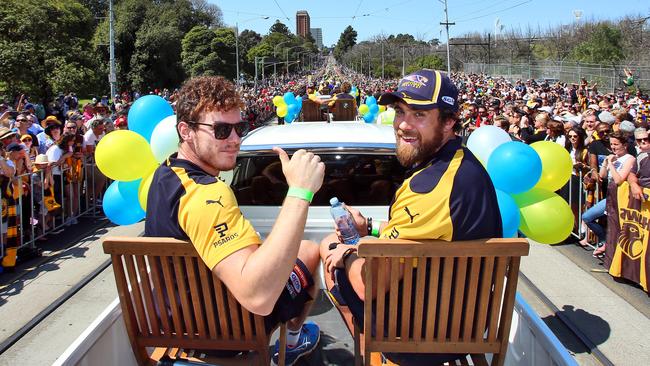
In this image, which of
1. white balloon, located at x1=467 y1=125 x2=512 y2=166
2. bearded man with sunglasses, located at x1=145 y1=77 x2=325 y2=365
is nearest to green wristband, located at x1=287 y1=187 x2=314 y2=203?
bearded man with sunglasses, located at x1=145 y1=77 x2=325 y2=365

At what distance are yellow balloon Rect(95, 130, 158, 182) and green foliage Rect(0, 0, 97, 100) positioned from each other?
24710mm

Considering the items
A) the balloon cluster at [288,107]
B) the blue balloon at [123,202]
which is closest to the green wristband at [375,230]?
the blue balloon at [123,202]

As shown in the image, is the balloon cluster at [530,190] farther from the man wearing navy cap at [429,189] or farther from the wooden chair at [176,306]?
the wooden chair at [176,306]

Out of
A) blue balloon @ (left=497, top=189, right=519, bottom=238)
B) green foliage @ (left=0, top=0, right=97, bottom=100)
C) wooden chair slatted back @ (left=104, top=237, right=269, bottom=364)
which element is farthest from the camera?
green foliage @ (left=0, top=0, right=97, bottom=100)

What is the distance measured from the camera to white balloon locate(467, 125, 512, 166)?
4586 mm

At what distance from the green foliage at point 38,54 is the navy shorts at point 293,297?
88.1ft

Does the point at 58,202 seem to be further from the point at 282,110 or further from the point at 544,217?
the point at 282,110

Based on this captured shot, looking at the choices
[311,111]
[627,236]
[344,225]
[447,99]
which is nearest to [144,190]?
[344,225]

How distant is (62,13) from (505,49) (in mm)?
59926

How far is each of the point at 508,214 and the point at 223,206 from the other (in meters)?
2.36

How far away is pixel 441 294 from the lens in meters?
2.35

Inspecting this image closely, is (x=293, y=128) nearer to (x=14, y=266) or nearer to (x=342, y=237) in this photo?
(x=342, y=237)

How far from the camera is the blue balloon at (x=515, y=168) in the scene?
12.6 ft

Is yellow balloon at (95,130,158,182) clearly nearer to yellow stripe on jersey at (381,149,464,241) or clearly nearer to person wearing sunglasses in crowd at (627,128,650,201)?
yellow stripe on jersey at (381,149,464,241)
